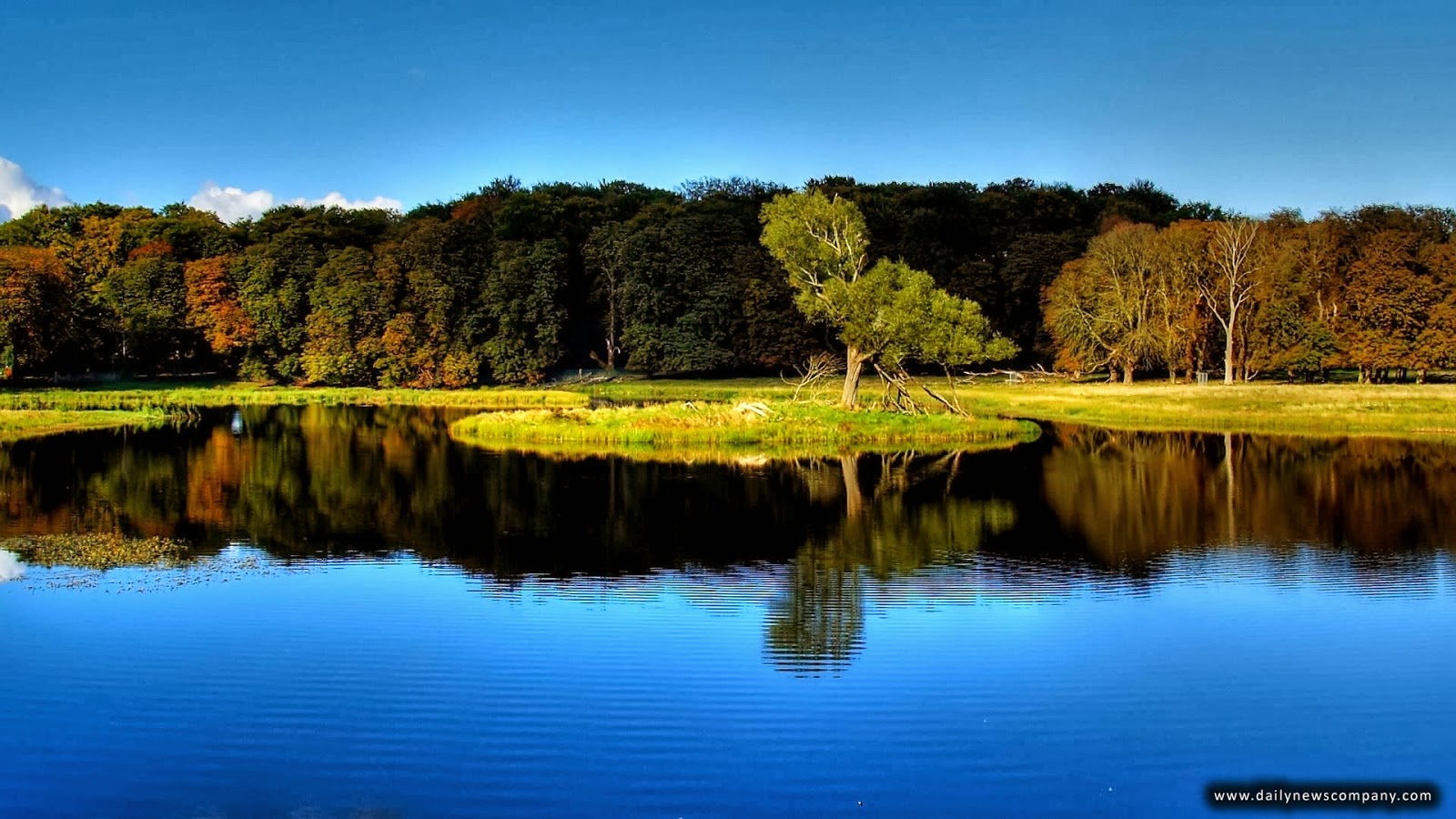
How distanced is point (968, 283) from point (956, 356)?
34.9m

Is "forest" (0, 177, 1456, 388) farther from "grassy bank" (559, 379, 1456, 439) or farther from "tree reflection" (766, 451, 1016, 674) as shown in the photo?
"tree reflection" (766, 451, 1016, 674)

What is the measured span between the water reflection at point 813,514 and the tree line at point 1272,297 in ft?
92.0

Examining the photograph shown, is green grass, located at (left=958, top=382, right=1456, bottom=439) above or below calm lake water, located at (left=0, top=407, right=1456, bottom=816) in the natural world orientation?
above

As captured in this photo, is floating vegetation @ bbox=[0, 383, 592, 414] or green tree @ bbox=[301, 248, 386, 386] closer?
floating vegetation @ bbox=[0, 383, 592, 414]

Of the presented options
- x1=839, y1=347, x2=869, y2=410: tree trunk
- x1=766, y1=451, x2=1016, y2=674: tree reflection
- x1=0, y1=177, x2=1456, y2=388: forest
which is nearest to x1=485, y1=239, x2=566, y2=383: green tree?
x1=0, y1=177, x2=1456, y2=388: forest

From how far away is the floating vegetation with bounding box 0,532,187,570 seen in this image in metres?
19.6

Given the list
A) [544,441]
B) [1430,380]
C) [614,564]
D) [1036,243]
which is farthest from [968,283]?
[614,564]

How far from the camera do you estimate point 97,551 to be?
806 inches

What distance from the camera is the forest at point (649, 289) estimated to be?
2680 inches

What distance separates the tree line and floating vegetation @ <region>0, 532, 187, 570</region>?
58738 mm

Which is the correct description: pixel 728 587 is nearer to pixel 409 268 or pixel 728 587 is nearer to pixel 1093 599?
pixel 1093 599

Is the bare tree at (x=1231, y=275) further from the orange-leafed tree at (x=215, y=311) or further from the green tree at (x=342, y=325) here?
the orange-leafed tree at (x=215, y=311)

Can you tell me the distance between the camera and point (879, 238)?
8631cm

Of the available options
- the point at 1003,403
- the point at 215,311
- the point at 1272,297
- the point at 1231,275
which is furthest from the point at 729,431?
the point at 215,311
